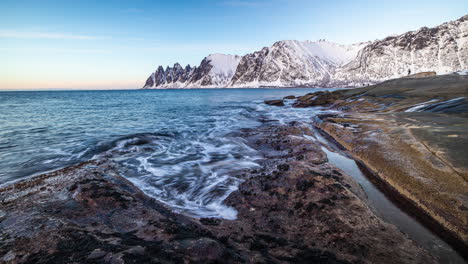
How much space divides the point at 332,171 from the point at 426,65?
6818 inches

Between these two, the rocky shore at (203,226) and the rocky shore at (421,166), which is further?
the rocky shore at (421,166)

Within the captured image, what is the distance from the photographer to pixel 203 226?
3570 mm

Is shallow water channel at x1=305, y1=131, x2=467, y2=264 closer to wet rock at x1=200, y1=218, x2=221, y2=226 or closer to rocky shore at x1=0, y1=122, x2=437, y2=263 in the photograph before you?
rocky shore at x1=0, y1=122, x2=437, y2=263

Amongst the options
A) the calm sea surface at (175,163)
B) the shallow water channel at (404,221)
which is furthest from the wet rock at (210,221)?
the shallow water channel at (404,221)

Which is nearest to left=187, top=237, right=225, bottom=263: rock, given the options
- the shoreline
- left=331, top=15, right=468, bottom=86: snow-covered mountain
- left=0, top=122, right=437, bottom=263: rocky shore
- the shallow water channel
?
left=0, top=122, right=437, bottom=263: rocky shore

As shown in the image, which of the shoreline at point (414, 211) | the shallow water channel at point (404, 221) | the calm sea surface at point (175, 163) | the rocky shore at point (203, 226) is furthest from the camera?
the calm sea surface at point (175, 163)

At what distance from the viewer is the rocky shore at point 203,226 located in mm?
2510

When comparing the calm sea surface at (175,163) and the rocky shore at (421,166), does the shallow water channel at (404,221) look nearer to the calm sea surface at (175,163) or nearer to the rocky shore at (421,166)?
the calm sea surface at (175,163)

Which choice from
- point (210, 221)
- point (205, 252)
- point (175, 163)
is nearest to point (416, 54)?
point (175, 163)

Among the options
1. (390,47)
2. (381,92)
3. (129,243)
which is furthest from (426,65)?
(129,243)

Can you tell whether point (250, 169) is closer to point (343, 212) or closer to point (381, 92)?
point (343, 212)

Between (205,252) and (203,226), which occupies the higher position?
(205,252)

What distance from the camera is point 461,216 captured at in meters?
3.42

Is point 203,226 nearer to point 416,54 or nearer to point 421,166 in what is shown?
point 421,166
